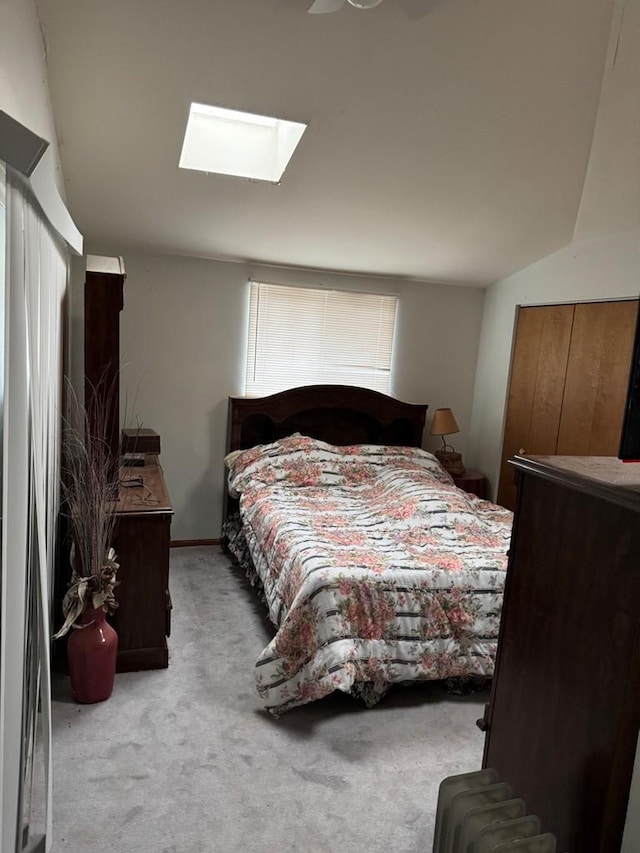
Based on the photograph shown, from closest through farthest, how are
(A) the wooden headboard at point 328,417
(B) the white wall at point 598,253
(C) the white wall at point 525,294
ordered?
(B) the white wall at point 598,253, (C) the white wall at point 525,294, (A) the wooden headboard at point 328,417

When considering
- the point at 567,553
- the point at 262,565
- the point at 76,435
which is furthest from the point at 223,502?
the point at 567,553

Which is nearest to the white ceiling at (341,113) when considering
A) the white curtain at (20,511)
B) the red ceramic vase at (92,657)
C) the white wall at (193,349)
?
the white wall at (193,349)

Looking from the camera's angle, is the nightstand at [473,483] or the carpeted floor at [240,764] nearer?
the carpeted floor at [240,764]

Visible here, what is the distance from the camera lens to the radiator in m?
1.11

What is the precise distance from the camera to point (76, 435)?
2482 millimetres

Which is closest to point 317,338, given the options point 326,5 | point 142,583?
point 142,583

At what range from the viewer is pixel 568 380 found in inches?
146

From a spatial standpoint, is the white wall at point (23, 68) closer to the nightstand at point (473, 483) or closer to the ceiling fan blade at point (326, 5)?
the ceiling fan blade at point (326, 5)

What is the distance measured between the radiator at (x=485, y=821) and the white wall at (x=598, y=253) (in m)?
2.63

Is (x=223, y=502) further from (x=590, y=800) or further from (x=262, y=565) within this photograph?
(x=590, y=800)

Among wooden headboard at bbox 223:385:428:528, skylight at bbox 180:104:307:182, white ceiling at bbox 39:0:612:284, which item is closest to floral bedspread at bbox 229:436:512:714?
wooden headboard at bbox 223:385:428:528

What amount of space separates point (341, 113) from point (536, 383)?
2342 mm

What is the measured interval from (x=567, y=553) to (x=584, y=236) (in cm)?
293

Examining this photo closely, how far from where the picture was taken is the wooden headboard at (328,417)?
4.05 metres
